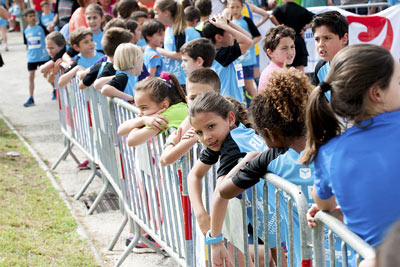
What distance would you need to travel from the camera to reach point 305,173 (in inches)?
103

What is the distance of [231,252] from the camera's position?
11.3 feet

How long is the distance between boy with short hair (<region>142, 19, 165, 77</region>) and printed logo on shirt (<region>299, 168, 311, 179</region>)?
4.58m

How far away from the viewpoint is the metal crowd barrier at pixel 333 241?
1938mm

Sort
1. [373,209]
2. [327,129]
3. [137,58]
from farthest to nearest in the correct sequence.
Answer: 1. [137,58]
2. [327,129]
3. [373,209]

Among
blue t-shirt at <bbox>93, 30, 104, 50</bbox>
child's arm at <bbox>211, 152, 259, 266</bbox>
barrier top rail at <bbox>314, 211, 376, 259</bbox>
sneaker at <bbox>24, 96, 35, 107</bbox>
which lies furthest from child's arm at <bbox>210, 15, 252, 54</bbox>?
sneaker at <bbox>24, 96, 35, 107</bbox>

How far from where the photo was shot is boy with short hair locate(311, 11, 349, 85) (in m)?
4.87

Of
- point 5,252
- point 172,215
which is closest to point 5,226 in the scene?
point 5,252

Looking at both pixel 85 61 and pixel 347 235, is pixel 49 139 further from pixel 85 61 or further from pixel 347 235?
pixel 347 235

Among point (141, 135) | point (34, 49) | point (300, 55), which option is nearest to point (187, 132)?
point (141, 135)

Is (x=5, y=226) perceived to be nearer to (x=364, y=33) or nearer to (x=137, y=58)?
(x=137, y=58)

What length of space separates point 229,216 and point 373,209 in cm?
122

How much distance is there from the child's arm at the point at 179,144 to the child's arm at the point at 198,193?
0.66 ft

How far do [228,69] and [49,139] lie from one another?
461 centimetres

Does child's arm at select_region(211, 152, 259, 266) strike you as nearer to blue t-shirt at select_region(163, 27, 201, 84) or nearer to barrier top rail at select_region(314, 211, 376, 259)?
barrier top rail at select_region(314, 211, 376, 259)
